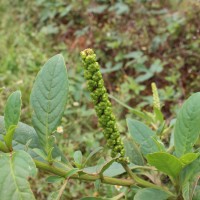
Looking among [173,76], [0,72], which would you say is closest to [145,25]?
[173,76]

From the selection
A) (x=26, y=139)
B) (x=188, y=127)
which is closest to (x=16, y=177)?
(x=26, y=139)

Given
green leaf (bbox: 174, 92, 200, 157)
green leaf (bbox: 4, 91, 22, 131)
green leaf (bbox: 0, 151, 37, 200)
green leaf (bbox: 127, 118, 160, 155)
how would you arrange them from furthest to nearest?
green leaf (bbox: 127, 118, 160, 155) → green leaf (bbox: 174, 92, 200, 157) → green leaf (bbox: 4, 91, 22, 131) → green leaf (bbox: 0, 151, 37, 200)

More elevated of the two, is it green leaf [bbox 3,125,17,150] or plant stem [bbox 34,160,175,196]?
green leaf [bbox 3,125,17,150]

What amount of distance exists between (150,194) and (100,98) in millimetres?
A: 393

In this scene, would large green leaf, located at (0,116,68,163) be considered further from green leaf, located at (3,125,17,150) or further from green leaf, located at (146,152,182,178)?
green leaf, located at (146,152,182,178)

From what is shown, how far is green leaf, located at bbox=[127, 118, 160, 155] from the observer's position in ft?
4.36

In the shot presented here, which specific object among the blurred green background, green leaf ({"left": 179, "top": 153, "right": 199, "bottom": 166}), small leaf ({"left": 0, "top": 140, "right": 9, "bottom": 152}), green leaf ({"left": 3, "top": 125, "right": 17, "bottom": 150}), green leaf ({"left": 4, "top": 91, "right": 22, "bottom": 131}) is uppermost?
green leaf ({"left": 4, "top": 91, "right": 22, "bottom": 131})

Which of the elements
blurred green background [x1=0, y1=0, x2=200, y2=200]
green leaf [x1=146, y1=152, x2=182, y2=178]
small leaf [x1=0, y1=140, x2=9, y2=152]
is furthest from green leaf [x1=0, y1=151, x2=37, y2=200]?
blurred green background [x1=0, y1=0, x2=200, y2=200]

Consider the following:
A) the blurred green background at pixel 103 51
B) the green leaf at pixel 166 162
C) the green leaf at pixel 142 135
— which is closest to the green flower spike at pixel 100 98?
the green leaf at pixel 166 162

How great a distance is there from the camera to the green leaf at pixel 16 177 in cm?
92

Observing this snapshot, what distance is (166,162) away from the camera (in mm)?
1112

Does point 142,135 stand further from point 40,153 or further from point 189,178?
point 40,153

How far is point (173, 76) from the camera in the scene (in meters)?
2.85

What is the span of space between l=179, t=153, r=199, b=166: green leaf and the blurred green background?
1069mm
